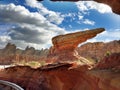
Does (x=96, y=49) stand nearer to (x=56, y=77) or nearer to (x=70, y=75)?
(x=56, y=77)

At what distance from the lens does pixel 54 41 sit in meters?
42.6

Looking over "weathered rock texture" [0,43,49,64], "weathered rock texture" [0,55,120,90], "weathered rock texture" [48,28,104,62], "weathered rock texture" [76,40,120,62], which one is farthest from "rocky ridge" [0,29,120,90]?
"weathered rock texture" [0,43,49,64]

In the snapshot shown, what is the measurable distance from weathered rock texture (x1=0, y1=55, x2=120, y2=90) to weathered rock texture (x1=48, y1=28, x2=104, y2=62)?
11560 millimetres

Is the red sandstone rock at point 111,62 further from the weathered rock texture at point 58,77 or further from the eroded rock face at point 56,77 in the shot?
the eroded rock face at point 56,77

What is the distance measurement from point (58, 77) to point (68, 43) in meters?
16.3

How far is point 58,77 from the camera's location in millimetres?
25594

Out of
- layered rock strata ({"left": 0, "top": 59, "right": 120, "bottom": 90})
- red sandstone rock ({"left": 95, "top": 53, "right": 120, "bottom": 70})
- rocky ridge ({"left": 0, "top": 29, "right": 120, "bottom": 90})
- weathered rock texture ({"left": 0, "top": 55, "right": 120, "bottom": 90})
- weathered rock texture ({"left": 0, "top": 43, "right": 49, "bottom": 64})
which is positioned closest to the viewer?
rocky ridge ({"left": 0, "top": 29, "right": 120, "bottom": 90})

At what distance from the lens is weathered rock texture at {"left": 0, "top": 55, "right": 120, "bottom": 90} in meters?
18.3

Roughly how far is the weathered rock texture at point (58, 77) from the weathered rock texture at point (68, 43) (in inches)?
455

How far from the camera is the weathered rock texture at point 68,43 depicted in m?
37.4

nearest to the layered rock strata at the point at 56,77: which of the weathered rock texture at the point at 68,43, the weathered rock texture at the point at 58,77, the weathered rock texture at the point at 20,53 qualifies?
the weathered rock texture at the point at 58,77

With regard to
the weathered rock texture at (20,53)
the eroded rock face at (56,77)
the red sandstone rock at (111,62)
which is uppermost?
the red sandstone rock at (111,62)

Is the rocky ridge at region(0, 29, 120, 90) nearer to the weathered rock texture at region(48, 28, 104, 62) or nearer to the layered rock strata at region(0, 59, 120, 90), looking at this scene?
the layered rock strata at region(0, 59, 120, 90)

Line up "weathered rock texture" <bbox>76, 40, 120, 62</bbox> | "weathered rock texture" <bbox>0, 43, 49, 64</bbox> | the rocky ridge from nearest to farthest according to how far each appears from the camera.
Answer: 1. the rocky ridge
2. "weathered rock texture" <bbox>76, 40, 120, 62</bbox>
3. "weathered rock texture" <bbox>0, 43, 49, 64</bbox>
